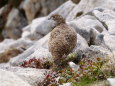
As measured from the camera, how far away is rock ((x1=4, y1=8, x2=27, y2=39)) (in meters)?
49.6

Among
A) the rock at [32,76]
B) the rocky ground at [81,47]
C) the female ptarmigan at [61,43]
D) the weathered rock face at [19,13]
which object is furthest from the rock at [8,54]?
the weathered rock face at [19,13]

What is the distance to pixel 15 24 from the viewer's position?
4978 centimetres

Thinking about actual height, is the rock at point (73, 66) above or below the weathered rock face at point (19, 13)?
above

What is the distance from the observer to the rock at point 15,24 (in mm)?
49562

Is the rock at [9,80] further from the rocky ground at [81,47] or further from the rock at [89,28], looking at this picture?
the rock at [89,28]

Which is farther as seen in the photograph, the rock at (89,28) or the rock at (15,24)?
→ the rock at (15,24)

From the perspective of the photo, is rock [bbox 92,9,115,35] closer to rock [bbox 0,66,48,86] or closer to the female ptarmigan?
the female ptarmigan

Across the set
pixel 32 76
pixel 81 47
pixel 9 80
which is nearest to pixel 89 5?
pixel 81 47

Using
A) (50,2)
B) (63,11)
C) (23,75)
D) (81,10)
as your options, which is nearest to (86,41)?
(23,75)

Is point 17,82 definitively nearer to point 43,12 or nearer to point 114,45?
point 114,45

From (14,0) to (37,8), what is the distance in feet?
20.3

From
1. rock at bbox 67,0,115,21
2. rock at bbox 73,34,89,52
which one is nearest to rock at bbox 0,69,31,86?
rock at bbox 73,34,89,52

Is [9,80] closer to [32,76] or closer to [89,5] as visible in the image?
[32,76]

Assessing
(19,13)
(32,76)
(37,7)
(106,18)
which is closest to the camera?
(32,76)
